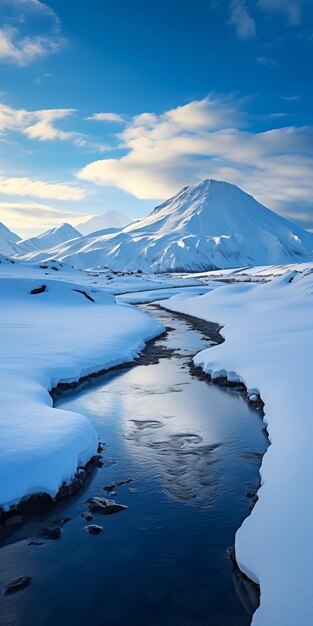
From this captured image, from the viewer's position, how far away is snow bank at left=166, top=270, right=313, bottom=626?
19.3 feet

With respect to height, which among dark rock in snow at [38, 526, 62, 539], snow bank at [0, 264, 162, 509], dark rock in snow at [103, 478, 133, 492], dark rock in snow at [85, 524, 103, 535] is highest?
snow bank at [0, 264, 162, 509]

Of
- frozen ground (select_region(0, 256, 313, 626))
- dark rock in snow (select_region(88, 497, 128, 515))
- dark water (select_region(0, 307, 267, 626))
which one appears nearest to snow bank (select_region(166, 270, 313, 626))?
frozen ground (select_region(0, 256, 313, 626))

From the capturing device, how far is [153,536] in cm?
819

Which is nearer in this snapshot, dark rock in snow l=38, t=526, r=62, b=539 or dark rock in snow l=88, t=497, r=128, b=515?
dark rock in snow l=38, t=526, r=62, b=539

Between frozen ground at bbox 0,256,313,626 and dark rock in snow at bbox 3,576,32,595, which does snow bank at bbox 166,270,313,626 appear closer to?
frozen ground at bbox 0,256,313,626

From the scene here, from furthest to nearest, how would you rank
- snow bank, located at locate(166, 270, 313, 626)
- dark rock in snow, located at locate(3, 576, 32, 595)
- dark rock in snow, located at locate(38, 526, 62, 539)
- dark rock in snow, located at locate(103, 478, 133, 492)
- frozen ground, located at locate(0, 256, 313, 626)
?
dark rock in snow, located at locate(103, 478, 133, 492) < dark rock in snow, located at locate(38, 526, 62, 539) < dark rock in snow, located at locate(3, 576, 32, 595) < frozen ground, located at locate(0, 256, 313, 626) < snow bank, located at locate(166, 270, 313, 626)

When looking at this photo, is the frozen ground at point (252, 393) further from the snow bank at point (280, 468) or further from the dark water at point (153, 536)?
the dark water at point (153, 536)

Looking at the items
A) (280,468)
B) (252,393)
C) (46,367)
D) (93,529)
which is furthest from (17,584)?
(46,367)

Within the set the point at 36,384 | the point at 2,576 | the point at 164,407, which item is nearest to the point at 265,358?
the point at 164,407

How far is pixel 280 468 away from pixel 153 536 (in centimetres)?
330

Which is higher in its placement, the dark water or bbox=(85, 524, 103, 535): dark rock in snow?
the dark water

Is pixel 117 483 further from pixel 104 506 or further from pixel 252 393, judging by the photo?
pixel 252 393

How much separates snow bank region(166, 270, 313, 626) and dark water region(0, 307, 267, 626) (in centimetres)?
59

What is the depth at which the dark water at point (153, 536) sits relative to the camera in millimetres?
6426
